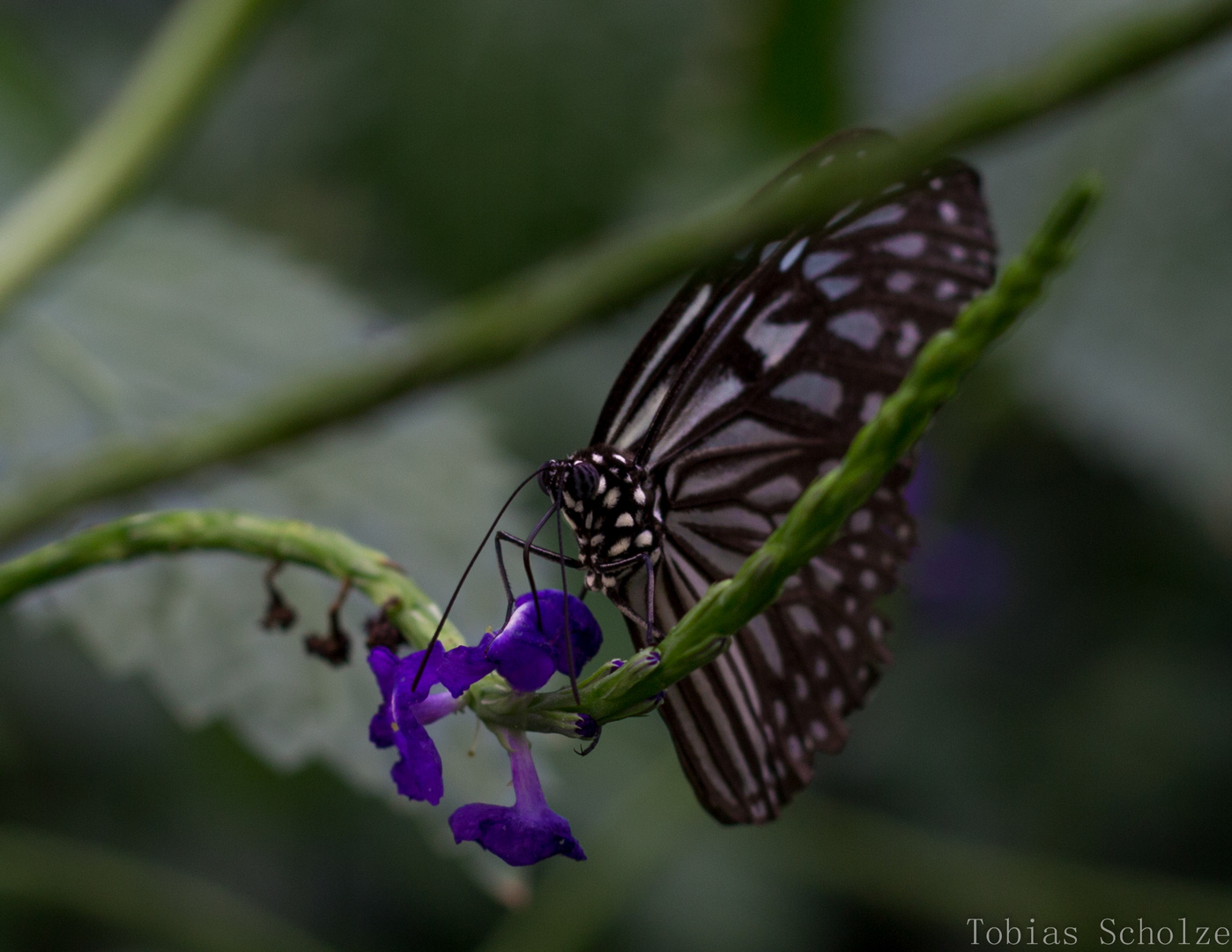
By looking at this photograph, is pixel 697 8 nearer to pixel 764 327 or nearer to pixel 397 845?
pixel 764 327

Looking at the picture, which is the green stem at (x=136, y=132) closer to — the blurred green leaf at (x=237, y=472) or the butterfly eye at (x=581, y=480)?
the blurred green leaf at (x=237, y=472)

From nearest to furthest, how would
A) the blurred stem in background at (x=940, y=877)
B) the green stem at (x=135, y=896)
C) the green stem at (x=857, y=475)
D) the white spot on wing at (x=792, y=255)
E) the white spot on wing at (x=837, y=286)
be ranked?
the green stem at (x=857, y=475) < the white spot on wing at (x=792, y=255) < the white spot on wing at (x=837, y=286) < the green stem at (x=135, y=896) < the blurred stem in background at (x=940, y=877)

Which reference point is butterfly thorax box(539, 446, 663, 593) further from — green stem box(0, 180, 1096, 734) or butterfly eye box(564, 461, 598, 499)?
green stem box(0, 180, 1096, 734)

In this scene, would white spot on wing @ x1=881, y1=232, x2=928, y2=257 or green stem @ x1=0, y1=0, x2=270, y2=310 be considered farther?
green stem @ x1=0, y1=0, x2=270, y2=310

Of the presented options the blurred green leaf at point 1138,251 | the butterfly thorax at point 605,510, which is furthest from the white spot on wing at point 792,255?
the blurred green leaf at point 1138,251

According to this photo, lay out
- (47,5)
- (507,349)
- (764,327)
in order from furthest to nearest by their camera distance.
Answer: (47,5), (764,327), (507,349)

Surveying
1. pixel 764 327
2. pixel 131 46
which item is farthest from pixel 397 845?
pixel 131 46

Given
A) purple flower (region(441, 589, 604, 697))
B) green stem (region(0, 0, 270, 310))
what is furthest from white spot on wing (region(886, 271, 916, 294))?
green stem (region(0, 0, 270, 310))
